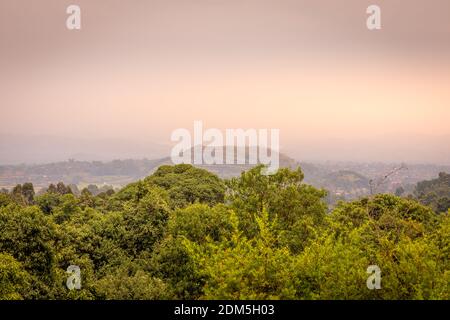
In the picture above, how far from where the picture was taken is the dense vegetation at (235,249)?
13.8 meters

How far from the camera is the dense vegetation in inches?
543

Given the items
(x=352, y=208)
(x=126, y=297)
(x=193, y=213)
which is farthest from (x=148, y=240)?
(x=352, y=208)

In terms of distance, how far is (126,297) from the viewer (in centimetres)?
2242

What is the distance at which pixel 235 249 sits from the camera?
14961mm

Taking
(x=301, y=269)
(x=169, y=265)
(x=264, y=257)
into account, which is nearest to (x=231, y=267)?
(x=264, y=257)

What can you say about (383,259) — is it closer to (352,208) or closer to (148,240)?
(148,240)

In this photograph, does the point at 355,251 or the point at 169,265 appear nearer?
the point at 355,251

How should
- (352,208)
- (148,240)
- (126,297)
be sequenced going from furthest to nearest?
(352,208)
(148,240)
(126,297)

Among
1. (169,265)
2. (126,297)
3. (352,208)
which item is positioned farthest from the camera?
(352,208)

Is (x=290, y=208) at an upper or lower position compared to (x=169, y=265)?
upper
